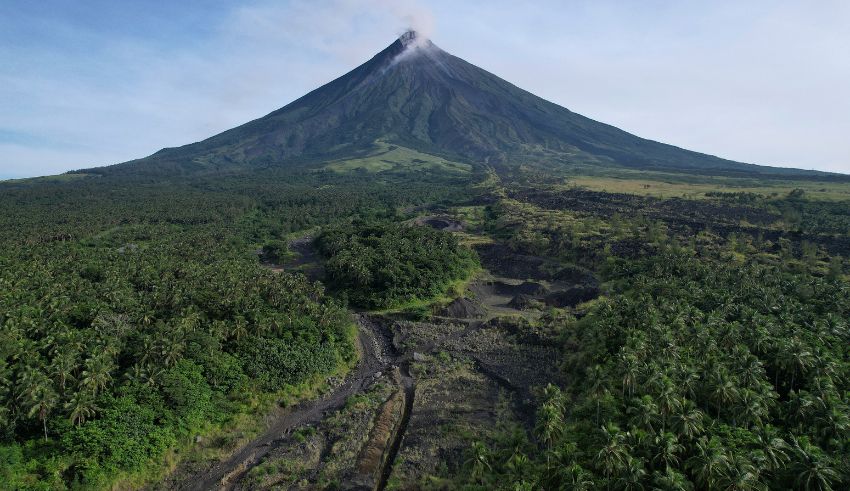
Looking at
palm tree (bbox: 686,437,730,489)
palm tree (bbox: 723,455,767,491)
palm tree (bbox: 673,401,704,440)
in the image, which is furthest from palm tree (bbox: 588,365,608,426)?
palm tree (bbox: 723,455,767,491)

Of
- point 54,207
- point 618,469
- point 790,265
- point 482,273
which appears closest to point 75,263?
point 482,273

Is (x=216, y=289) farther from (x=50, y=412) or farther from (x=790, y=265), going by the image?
(x=790, y=265)

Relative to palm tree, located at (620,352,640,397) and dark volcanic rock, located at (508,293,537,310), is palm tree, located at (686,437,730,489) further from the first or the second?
dark volcanic rock, located at (508,293,537,310)

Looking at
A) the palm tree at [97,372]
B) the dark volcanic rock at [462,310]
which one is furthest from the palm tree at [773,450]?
the palm tree at [97,372]

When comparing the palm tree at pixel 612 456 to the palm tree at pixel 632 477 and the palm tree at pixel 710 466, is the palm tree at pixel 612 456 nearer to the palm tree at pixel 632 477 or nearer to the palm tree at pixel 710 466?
the palm tree at pixel 632 477

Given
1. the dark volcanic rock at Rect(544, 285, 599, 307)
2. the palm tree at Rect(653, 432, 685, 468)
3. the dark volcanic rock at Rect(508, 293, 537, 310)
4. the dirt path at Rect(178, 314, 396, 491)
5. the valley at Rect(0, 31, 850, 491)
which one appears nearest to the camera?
the palm tree at Rect(653, 432, 685, 468)

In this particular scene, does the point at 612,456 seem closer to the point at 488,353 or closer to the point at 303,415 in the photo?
the point at 303,415
